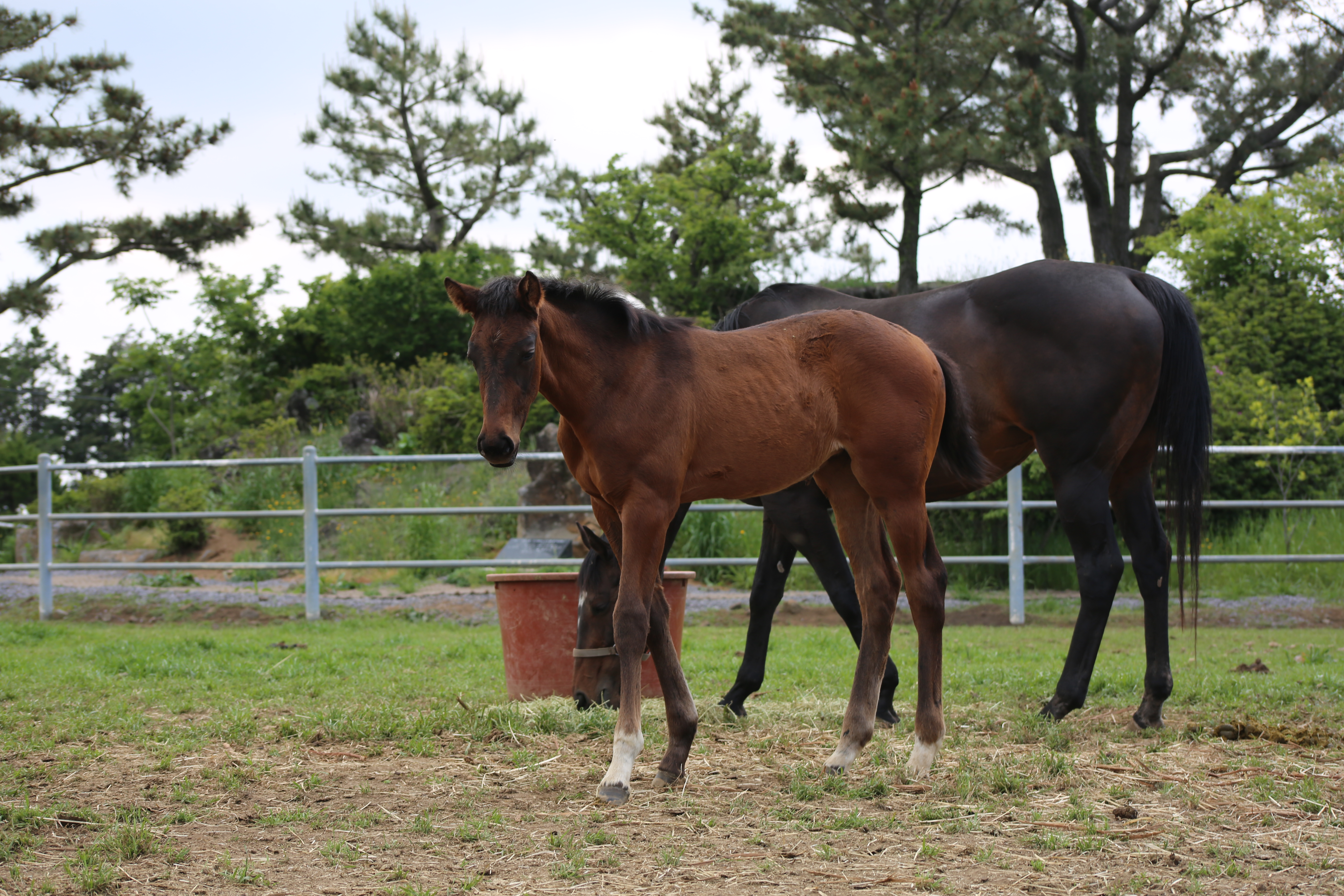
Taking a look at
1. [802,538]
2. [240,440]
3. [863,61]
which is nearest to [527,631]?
[802,538]

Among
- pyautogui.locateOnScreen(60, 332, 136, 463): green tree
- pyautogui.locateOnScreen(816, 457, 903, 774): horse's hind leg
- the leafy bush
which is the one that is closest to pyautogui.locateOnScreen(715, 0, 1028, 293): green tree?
the leafy bush

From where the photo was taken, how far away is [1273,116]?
70.2 ft

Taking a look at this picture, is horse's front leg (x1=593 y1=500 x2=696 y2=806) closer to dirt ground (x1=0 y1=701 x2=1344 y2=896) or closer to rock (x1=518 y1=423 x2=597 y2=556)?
dirt ground (x1=0 y1=701 x2=1344 y2=896)

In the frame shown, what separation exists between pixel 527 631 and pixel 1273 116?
22376 mm

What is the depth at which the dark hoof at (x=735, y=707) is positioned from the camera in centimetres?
478

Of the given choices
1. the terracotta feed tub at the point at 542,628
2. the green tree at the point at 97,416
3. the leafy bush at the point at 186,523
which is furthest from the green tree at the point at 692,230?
the green tree at the point at 97,416

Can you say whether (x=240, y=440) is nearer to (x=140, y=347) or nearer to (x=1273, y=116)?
(x=140, y=347)

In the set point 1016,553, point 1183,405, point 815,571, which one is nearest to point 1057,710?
point 815,571

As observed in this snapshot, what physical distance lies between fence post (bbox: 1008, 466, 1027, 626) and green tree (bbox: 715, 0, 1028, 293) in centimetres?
986

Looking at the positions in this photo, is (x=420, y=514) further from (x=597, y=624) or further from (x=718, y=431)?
(x=718, y=431)

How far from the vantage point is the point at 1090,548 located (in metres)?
4.75

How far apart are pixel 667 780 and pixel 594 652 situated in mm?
1201

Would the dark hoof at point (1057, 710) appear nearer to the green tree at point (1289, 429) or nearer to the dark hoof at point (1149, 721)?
the dark hoof at point (1149, 721)

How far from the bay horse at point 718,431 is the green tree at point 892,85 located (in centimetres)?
1479
